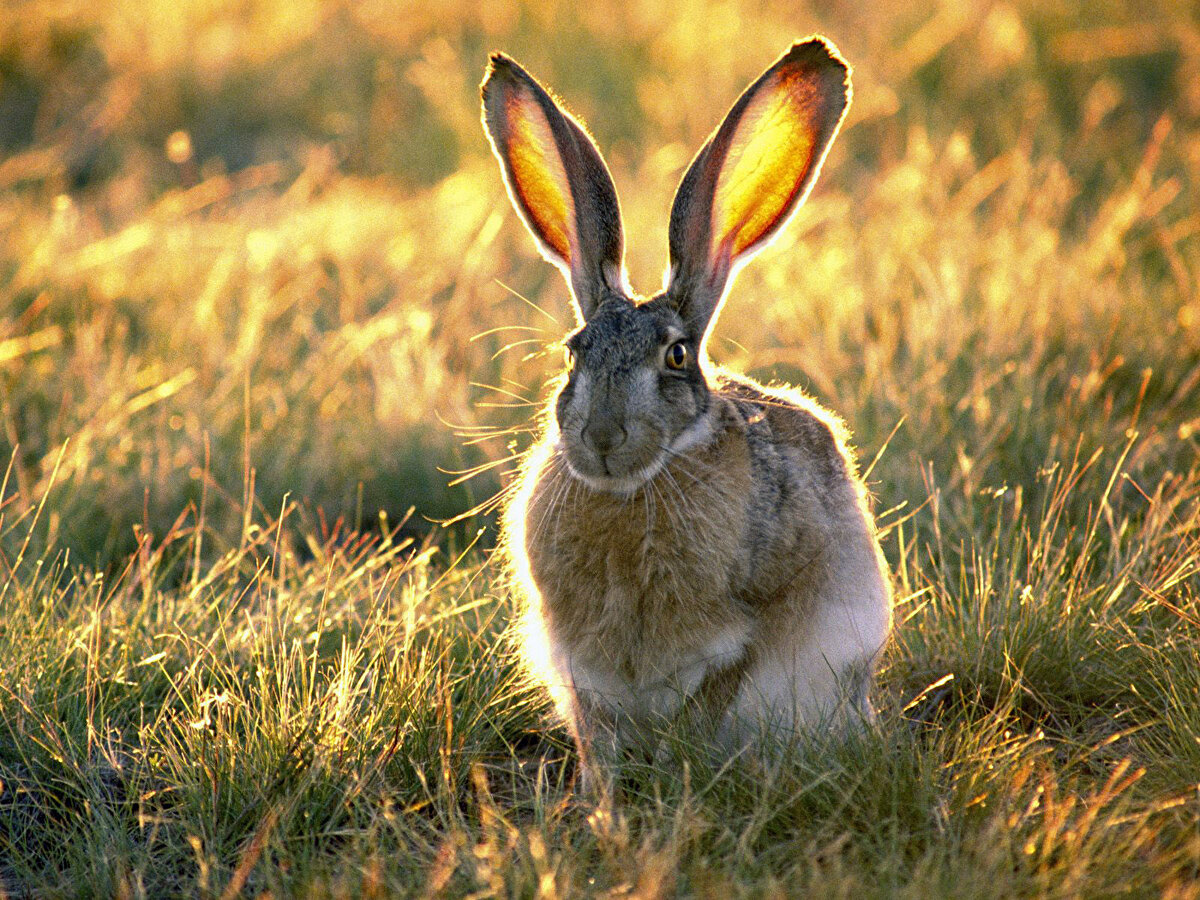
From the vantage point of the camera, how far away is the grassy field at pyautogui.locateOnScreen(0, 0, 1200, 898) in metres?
2.87

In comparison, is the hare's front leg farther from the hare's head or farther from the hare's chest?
the hare's head

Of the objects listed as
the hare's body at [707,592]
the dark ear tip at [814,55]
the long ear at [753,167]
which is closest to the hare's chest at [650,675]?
the hare's body at [707,592]

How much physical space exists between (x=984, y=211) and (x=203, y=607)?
5.16 metres

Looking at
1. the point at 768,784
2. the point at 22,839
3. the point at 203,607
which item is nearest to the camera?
the point at 768,784

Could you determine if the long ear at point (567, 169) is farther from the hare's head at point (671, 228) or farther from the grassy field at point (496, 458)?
the grassy field at point (496, 458)

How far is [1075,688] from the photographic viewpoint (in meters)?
3.46

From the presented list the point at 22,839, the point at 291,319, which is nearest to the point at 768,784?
the point at 22,839

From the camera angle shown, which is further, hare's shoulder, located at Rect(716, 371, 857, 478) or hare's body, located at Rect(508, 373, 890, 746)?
hare's shoulder, located at Rect(716, 371, 857, 478)

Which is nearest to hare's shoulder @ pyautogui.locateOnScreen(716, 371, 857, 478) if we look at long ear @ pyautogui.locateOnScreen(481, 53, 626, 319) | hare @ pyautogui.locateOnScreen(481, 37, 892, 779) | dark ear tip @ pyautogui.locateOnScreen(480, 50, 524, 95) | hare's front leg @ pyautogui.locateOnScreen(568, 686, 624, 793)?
hare @ pyautogui.locateOnScreen(481, 37, 892, 779)

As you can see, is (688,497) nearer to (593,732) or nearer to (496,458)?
(593,732)

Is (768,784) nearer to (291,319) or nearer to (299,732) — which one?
(299,732)

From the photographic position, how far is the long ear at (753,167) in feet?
10.9

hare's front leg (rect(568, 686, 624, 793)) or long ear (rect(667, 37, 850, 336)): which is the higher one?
long ear (rect(667, 37, 850, 336))

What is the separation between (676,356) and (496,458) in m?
1.82
